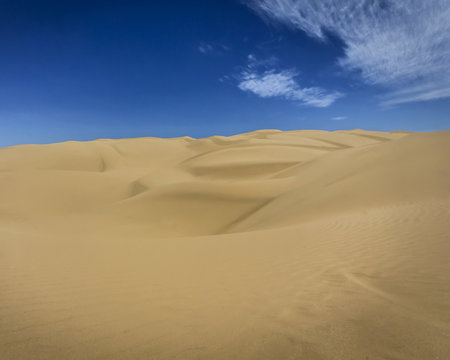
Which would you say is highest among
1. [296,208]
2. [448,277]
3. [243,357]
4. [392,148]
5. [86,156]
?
[86,156]

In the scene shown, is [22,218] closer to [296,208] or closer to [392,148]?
[296,208]

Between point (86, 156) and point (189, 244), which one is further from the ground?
point (86, 156)

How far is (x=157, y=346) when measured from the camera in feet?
7.13

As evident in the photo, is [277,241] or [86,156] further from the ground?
[86,156]

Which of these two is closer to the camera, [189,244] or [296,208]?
[189,244]

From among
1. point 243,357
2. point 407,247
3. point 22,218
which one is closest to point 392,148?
point 407,247

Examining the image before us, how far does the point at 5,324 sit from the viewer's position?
2.45m

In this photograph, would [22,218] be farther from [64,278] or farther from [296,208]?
[296,208]

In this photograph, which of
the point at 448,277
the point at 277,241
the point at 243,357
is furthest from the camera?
the point at 277,241

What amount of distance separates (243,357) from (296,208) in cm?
789

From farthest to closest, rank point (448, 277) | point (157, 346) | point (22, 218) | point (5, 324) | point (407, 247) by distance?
point (22, 218) < point (407, 247) < point (448, 277) < point (5, 324) < point (157, 346)

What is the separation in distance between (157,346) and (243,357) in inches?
29.5

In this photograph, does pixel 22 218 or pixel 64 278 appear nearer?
pixel 64 278

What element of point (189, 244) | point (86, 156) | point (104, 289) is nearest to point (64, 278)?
point (104, 289)
